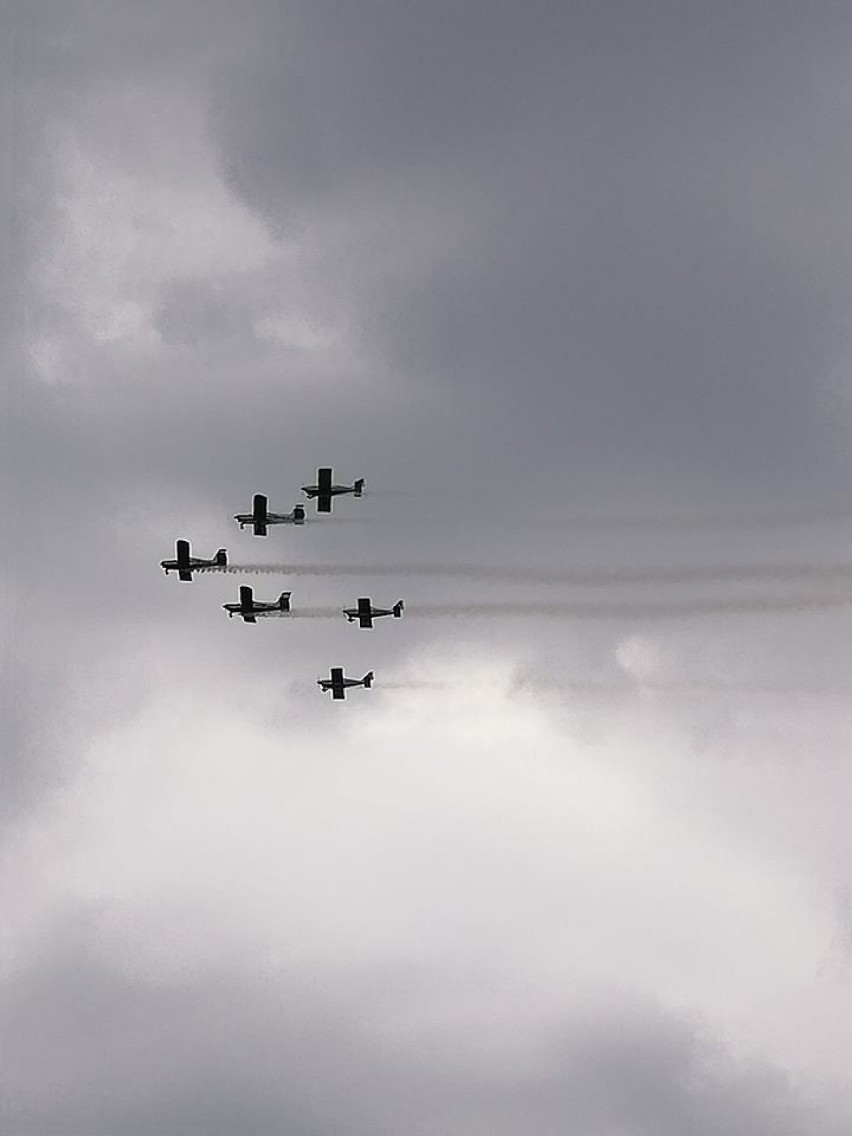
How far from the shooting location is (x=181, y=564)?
188750 mm

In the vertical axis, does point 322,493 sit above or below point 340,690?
above

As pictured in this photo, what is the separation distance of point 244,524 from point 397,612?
13588 mm

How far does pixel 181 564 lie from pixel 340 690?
16.8 meters

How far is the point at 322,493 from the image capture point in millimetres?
188125

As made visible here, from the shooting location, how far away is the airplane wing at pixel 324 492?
18800 cm

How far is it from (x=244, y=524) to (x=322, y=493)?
6539mm

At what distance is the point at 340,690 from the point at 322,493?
16869 millimetres

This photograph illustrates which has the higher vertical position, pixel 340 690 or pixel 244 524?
pixel 244 524

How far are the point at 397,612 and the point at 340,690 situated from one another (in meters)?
10.6

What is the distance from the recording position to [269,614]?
189 m

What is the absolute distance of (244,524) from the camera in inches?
7446

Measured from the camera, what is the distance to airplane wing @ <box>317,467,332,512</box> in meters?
188

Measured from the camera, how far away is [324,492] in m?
188
